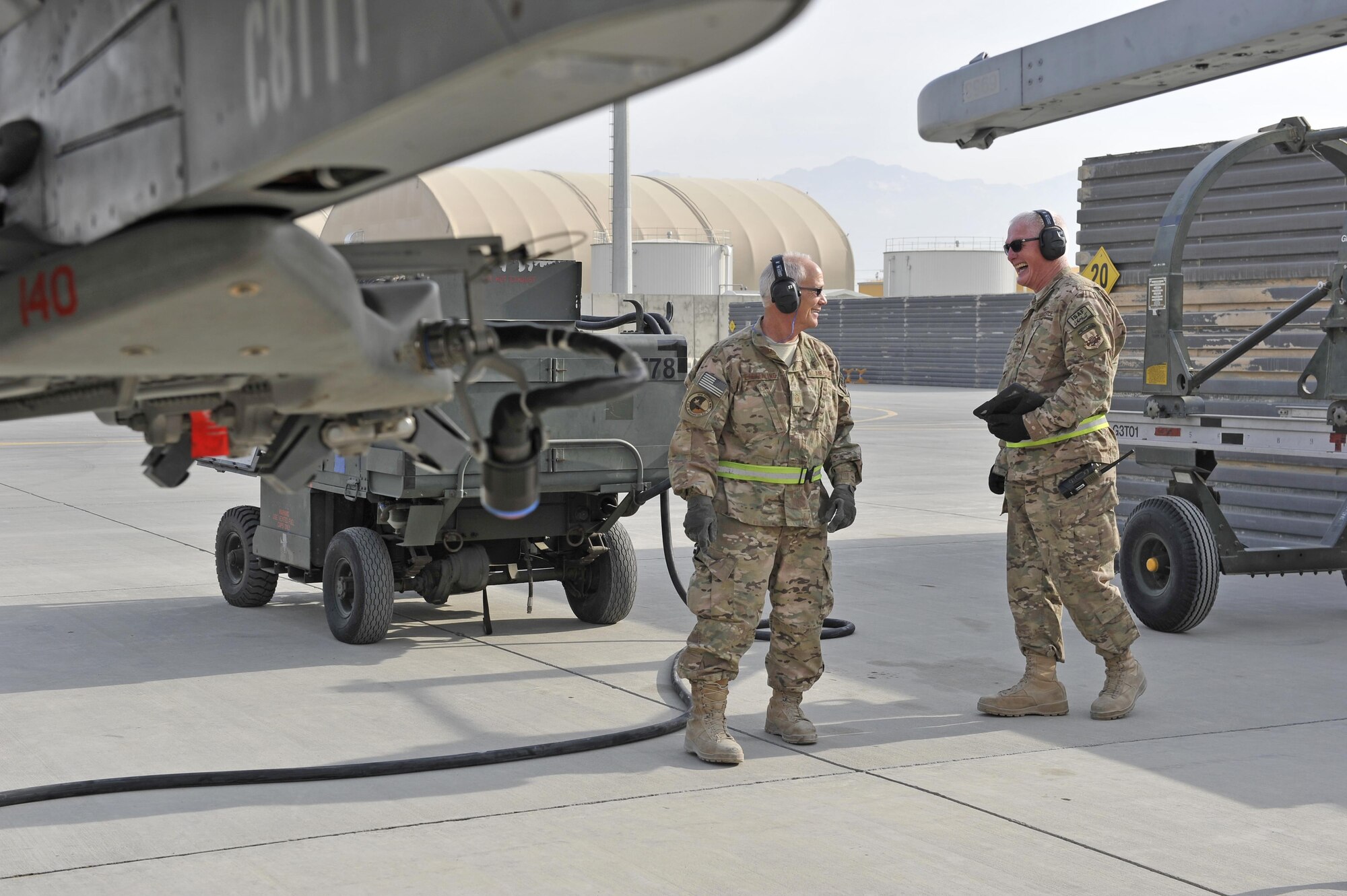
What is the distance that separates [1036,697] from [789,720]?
45.4 inches

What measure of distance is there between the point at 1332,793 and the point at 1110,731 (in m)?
1.00

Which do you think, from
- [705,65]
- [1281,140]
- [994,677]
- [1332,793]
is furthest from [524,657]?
[705,65]

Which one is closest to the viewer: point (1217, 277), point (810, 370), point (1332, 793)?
point (1332, 793)

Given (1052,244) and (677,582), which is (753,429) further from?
(677,582)

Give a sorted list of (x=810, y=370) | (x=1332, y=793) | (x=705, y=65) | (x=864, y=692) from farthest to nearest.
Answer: (x=864, y=692)
(x=810, y=370)
(x=1332, y=793)
(x=705, y=65)

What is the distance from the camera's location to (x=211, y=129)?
5.80ft

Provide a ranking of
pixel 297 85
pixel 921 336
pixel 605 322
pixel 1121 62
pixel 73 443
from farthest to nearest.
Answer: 1. pixel 921 336
2. pixel 73 443
3. pixel 605 322
4. pixel 1121 62
5. pixel 297 85

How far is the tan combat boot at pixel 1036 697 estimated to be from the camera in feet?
19.9

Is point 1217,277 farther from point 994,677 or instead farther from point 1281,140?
point 994,677

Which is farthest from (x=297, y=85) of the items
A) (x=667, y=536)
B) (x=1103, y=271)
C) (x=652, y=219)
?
(x=652, y=219)

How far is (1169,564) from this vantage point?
7.86 m

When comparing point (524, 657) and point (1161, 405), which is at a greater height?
point (1161, 405)

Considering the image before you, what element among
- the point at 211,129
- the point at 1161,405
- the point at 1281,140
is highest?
the point at 1281,140

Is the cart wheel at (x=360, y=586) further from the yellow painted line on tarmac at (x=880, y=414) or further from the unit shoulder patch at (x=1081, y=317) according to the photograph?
the yellow painted line on tarmac at (x=880, y=414)
